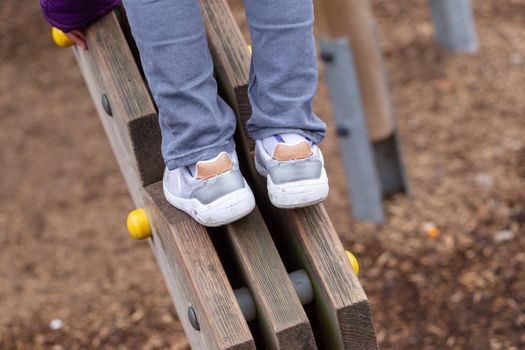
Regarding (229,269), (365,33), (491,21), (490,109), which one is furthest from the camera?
(491,21)

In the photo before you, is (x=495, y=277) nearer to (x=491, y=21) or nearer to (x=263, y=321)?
(x=263, y=321)

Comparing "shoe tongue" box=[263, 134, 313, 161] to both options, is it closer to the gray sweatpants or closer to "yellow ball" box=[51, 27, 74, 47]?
the gray sweatpants

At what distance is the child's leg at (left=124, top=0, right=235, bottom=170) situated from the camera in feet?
5.40

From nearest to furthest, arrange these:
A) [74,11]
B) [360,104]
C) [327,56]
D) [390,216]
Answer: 1. [74,11]
2. [327,56]
3. [360,104]
4. [390,216]

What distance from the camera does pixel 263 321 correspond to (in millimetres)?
1653

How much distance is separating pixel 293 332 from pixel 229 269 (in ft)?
1.00

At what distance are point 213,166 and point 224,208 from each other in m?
0.11

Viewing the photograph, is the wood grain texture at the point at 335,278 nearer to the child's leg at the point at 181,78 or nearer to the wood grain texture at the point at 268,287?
the wood grain texture at the point at 268,287

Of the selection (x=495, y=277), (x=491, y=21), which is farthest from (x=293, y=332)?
(x=491, y=21)

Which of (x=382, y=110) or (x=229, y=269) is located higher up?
(x=229, y=269)

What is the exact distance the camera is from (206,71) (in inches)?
67.2

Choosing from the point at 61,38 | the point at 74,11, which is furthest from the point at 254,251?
the point at 61,38

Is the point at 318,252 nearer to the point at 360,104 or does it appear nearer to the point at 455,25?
the point at 360,104

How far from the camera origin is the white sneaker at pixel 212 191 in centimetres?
164
